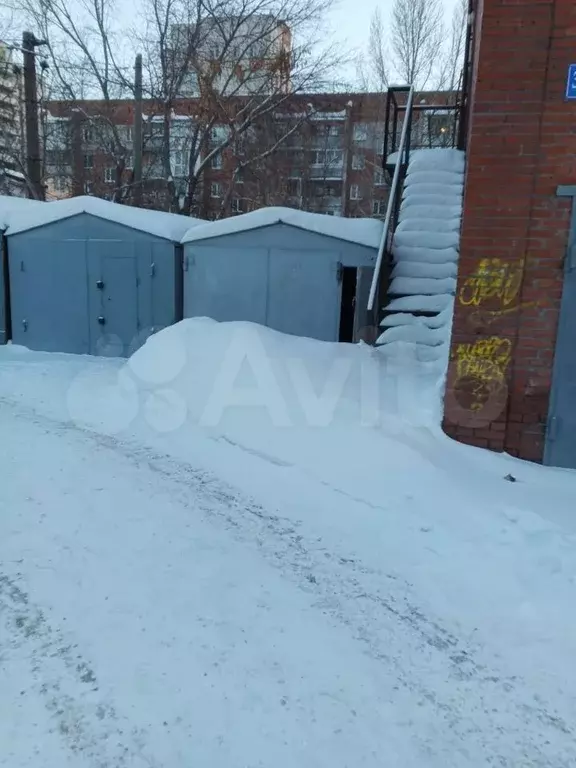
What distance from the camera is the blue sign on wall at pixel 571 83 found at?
3904mm

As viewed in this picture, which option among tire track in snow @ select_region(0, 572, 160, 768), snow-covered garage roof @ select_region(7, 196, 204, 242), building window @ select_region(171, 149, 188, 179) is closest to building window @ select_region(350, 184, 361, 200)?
building window @ select_region(171, 149, 188, 179)

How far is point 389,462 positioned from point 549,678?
1.94 meters

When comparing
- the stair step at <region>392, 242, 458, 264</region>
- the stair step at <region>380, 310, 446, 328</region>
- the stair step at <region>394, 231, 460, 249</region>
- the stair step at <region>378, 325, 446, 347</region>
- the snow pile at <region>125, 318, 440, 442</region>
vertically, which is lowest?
the snow pile at <region>125, 318, 440, 442</region>

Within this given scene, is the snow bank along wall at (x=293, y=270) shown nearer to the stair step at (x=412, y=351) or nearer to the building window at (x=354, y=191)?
the stair step at (x=412, y=351)

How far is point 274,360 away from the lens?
5426 mm

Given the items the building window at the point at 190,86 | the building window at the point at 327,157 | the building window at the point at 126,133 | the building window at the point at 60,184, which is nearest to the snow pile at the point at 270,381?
the building window at the point at 190,86

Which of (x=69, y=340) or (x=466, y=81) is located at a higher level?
(x=466, y=81)

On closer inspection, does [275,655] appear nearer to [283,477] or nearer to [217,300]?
[283,477]

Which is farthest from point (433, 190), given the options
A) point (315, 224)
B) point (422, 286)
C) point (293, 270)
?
point (293, 270)

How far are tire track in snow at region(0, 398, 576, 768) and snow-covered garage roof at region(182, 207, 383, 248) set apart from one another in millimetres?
4543

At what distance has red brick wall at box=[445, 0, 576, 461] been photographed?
3.96 metres

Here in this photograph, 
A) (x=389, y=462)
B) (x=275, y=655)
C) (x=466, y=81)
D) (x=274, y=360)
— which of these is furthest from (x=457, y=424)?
(x=466, y=81)

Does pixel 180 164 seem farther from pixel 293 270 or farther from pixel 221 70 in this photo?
pixel 293 270

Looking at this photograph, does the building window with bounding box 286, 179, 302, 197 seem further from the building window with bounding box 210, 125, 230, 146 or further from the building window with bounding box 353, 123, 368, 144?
the building window with bounding box 210, 125, 230, 146
